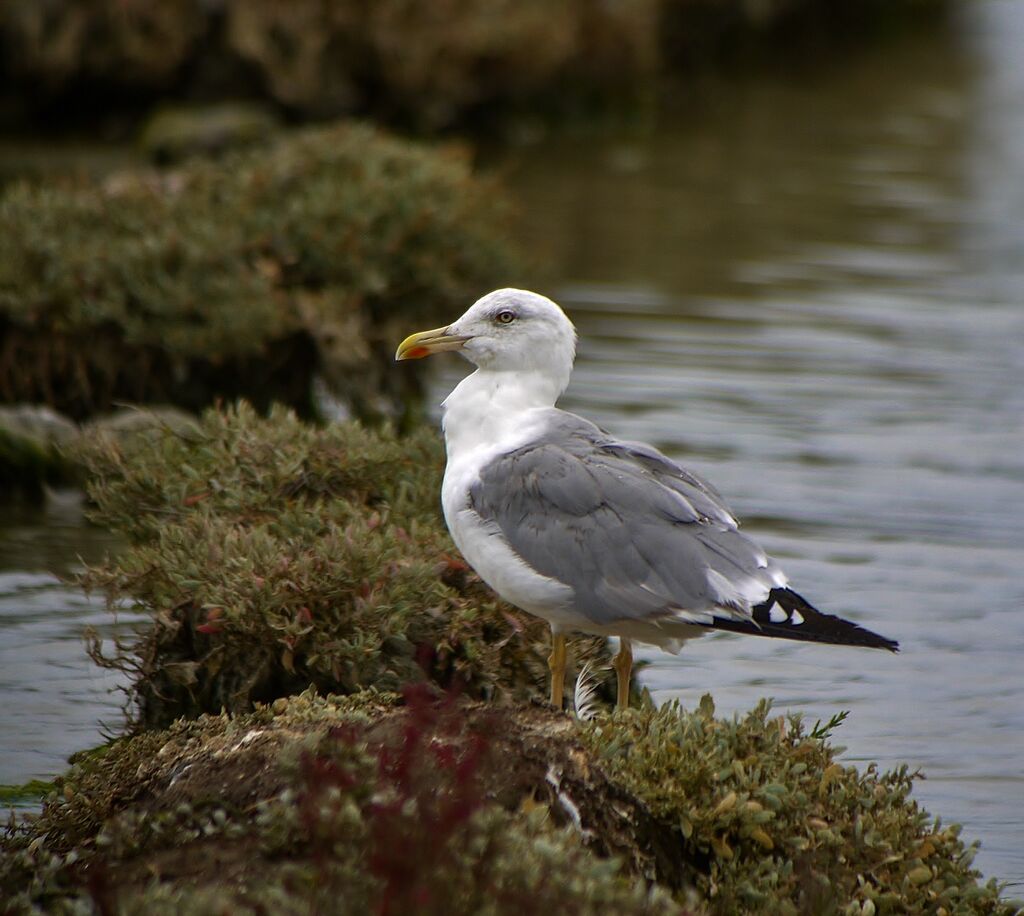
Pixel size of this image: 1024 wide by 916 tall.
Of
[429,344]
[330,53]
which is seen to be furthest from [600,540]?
[330,53]

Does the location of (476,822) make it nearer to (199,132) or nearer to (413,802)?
(413,802)

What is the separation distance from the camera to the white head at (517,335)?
16.8 feet

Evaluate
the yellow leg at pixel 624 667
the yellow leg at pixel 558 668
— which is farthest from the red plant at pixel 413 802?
the yellow leg at pixel 624 667

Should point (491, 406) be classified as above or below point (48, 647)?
above

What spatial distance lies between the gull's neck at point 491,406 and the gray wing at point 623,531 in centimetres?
19

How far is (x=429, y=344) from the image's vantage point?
5.28 m

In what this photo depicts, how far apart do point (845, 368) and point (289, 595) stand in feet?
20.1

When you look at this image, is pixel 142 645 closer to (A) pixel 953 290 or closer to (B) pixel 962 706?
(B) pixel 962 706

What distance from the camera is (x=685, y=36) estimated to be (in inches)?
790

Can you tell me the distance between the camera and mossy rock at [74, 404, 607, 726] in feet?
16.1

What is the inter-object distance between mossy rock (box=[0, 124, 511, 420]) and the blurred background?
29 millimetres

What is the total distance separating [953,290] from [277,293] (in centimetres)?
579

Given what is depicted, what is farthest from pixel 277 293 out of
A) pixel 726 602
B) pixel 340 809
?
pixel 340 809

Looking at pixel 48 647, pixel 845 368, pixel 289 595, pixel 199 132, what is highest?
pixel 199 132
